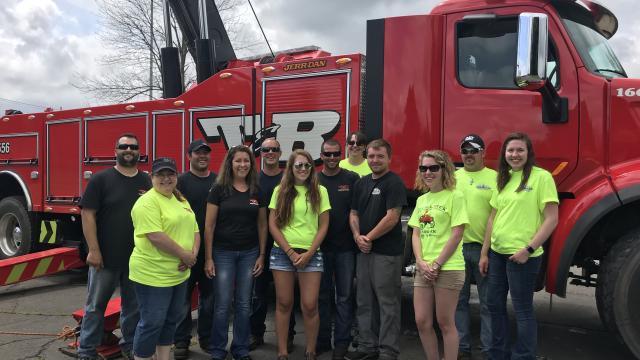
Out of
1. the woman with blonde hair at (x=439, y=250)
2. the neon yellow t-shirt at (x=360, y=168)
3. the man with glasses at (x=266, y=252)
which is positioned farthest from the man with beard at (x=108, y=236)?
the woman with blonde hair at (x=439, y=250)

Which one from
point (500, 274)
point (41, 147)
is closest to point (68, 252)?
point (41, 147)

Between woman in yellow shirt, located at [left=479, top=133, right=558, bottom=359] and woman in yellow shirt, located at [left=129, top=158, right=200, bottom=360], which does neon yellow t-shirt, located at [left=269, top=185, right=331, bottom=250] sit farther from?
woman in yellow shirt, located at [left=479, top=133, right=558, bottom=359]

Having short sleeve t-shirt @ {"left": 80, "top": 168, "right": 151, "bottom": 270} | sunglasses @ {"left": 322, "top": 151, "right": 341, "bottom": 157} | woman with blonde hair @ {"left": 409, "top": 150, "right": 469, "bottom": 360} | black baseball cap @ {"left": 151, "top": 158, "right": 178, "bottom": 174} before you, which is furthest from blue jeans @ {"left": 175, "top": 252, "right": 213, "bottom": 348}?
woman with blonde hair @ {"left": 409, "top": 150, "right": 469, "bottom": 360}

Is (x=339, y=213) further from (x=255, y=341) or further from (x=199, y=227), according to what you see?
(x=255, y=341)

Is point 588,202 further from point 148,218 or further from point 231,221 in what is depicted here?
point 148,218

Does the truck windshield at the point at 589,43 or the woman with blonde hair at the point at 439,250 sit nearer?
the woman with blonde hair at the point at 439,250

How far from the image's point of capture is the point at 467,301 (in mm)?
3820

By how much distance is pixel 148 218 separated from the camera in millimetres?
3090

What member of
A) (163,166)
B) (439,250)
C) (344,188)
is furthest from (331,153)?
(163,166)

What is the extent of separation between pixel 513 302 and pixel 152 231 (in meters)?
2.41

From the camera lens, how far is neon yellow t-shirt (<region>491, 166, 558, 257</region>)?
130 inches

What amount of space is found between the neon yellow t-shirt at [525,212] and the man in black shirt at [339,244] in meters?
1.11

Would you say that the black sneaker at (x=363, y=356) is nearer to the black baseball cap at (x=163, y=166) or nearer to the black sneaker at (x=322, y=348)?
the black sneaker at (x=322, y=348)

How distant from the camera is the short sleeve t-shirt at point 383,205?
3.60 m
